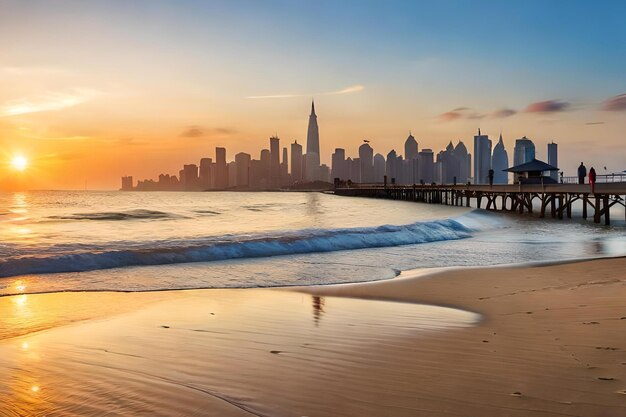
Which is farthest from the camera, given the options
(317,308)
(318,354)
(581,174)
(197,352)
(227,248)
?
(581,174)

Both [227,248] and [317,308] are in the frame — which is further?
[227,248]

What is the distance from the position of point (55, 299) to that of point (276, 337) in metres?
4.91

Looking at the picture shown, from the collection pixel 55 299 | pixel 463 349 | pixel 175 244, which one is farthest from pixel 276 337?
pixel 175 244

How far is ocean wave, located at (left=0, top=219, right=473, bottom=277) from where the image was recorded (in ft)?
41.4

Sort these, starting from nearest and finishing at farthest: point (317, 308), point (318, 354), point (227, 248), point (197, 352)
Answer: point (318, 354) → point (197, 352) → point (317, 308) → point (227, 248)

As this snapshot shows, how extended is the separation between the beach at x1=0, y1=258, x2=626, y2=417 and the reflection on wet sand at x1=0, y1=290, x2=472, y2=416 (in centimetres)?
2

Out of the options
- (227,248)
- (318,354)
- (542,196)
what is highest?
(542,196)

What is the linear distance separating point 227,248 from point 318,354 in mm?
11552

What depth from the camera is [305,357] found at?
484 centimetres

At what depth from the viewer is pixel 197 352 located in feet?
16.7

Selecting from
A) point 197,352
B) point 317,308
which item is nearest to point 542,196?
point 317,308

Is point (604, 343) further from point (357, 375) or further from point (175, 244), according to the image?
point (175, 244)

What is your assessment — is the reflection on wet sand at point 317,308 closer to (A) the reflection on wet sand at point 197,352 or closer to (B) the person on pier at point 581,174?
(A) the reflection on wet sand at point 197,352

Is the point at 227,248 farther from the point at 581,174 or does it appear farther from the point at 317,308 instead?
the point at 581,174
